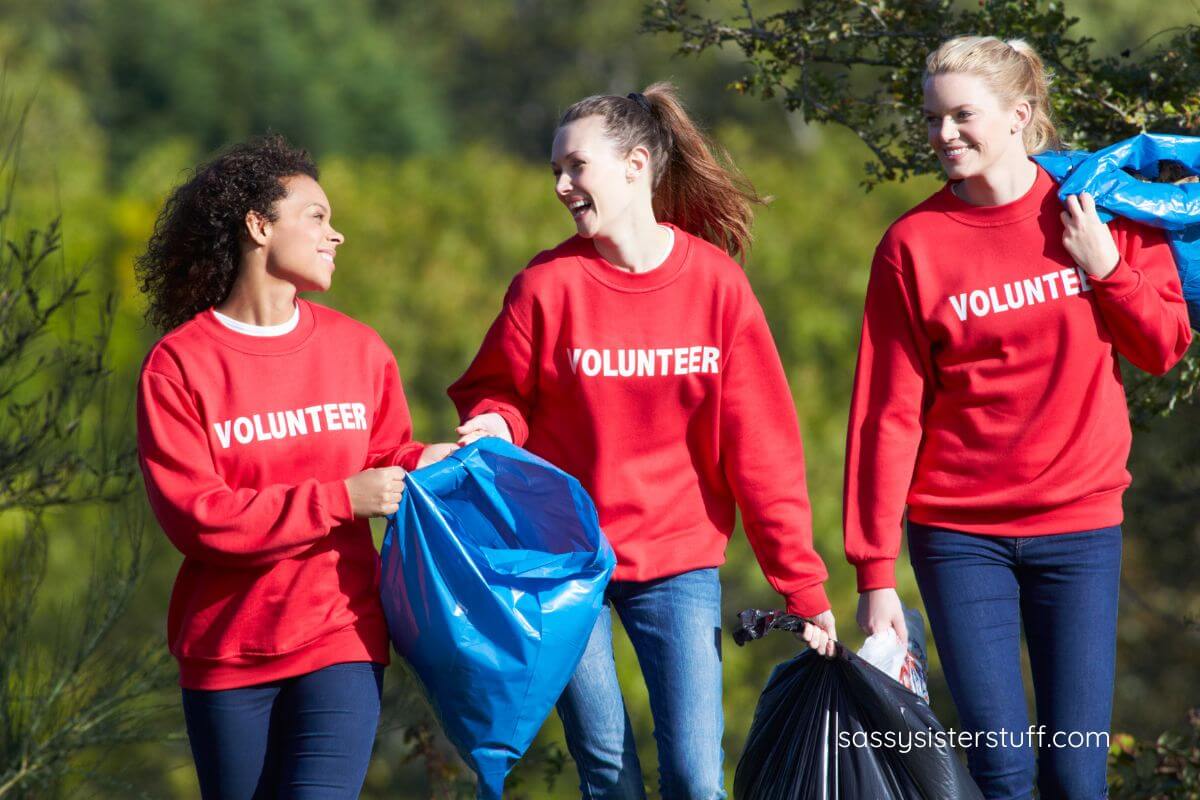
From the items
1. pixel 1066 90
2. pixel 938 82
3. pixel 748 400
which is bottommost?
pixel 748 400

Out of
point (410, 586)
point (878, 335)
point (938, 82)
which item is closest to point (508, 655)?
point (410, 586)

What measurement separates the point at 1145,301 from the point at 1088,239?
0.17m

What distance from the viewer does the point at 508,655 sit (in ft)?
11.3

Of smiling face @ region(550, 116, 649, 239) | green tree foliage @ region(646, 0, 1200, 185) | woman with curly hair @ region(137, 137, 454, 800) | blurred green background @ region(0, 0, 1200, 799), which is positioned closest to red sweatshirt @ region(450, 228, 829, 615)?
smiling face @ region(550, 116, 649, 239)

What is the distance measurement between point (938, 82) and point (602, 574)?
126cm

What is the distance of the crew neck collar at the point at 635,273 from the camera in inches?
147

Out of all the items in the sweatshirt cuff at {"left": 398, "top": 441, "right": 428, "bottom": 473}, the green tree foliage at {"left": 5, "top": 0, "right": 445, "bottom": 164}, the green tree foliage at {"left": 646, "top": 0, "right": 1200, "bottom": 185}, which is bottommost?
the sweatshirt cuff at {"left": 398, "top": 441, "right": 428, "bottom": 473}

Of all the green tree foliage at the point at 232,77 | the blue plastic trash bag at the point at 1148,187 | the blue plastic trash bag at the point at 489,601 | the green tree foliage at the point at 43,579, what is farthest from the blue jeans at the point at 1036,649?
the green tree foliage at the point at 232,77

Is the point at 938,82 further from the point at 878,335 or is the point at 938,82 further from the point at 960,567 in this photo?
the point at 960,567

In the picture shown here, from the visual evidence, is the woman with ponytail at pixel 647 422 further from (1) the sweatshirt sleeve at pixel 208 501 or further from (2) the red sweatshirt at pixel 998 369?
(1) the sweatshirt sleeve at pixel 208 501

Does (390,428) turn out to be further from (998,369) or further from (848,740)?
(998,369)

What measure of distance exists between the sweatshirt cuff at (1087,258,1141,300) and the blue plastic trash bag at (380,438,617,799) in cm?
115

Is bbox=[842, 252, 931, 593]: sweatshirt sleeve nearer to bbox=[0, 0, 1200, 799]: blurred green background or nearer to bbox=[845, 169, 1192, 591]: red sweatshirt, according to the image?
bbox=[845, 169, 1192, 591]: red sweatshirt

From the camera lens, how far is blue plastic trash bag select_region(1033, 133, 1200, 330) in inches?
142
